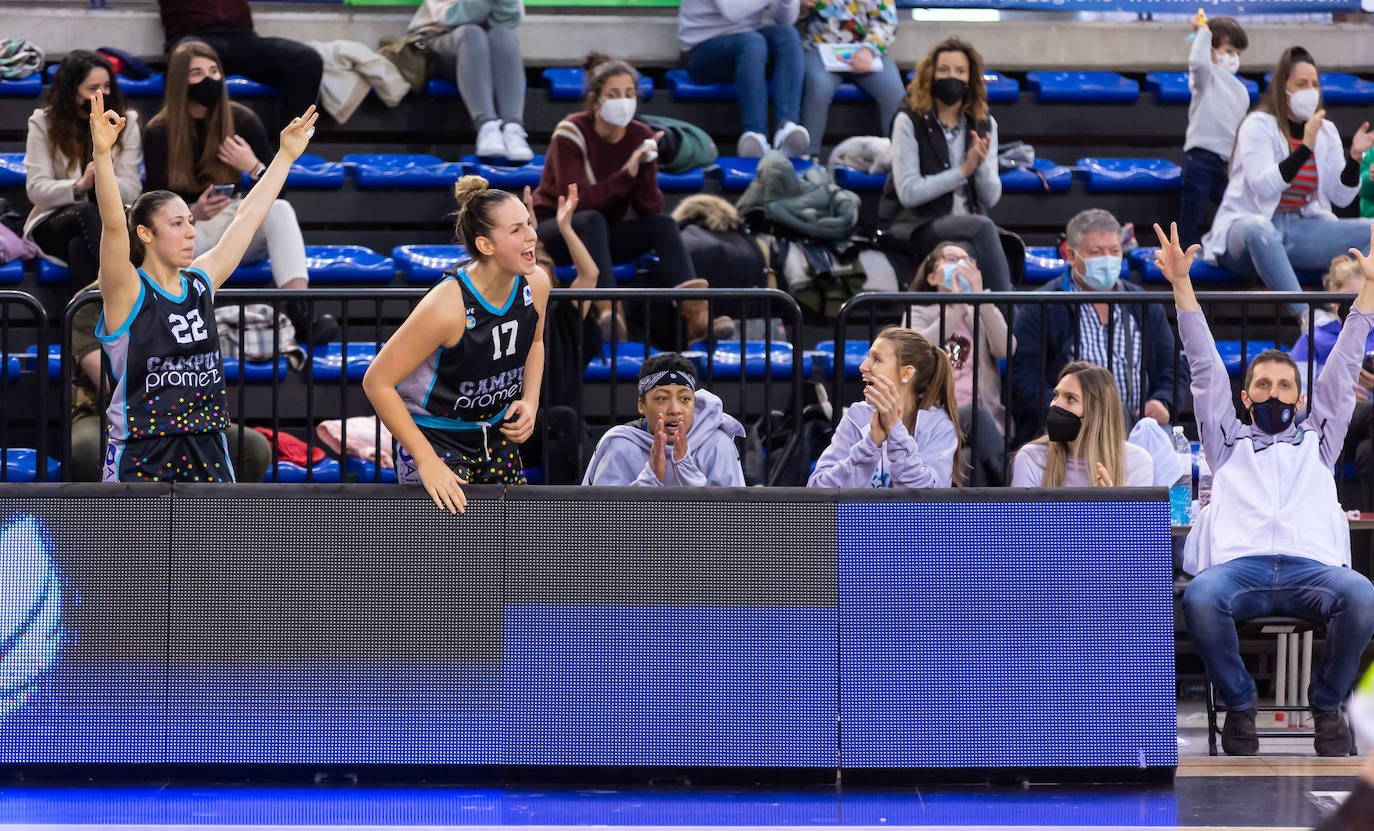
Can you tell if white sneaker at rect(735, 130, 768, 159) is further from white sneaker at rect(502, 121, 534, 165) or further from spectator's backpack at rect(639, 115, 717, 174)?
white sneaker at rect(502, 121, 534, 165)

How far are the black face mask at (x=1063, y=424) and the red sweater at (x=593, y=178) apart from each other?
11.2ft

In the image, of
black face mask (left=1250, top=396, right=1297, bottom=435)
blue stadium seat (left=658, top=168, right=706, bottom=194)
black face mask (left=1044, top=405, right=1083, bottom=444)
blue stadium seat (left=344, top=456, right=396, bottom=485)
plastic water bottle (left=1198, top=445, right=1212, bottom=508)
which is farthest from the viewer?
blue stadium seat (left=658, top=168, right=706, bottom=194)

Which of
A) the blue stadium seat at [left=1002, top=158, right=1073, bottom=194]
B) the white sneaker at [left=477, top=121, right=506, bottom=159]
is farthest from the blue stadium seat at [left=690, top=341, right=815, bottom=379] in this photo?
the blue stadium seat at [left=1002, top=158, right=1073, bottom=194]

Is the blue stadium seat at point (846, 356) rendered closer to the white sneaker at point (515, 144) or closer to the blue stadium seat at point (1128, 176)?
the white sneaker at point (515, 144)

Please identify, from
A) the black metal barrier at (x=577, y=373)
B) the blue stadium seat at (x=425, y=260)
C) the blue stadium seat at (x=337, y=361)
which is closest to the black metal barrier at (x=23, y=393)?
the black metal barrier at (x=577, y=373)

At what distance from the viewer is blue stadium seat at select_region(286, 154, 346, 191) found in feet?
33.6

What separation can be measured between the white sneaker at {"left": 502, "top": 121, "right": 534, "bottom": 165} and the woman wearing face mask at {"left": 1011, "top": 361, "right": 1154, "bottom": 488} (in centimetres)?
479

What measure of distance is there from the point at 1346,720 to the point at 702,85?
6.59 m

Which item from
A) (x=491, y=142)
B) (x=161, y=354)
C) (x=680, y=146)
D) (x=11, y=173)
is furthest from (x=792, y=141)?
(x=161, y=354)

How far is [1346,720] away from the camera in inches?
242

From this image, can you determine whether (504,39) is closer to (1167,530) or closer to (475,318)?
(475,318)

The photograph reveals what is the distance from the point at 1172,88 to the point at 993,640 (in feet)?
24.1

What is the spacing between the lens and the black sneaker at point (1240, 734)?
19.9 feet

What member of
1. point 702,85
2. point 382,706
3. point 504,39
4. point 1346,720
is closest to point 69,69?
point 504,39
